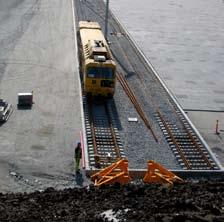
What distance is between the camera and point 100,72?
30.8m

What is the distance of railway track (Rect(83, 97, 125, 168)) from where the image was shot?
2488 centimetres

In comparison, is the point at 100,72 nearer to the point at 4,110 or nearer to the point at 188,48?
the point at 4,110

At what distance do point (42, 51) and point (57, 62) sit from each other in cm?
338

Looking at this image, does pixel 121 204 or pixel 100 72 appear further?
pixel 100 72

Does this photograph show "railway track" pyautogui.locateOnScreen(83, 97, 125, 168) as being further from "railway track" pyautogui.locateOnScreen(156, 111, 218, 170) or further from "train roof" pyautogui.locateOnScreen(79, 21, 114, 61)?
"train roof" pyautogui.locateOnScreen(79, 21, 114, 61)

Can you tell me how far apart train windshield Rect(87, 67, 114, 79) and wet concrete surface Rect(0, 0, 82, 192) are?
187 cm

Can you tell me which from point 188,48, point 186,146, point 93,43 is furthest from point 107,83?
point 188,48

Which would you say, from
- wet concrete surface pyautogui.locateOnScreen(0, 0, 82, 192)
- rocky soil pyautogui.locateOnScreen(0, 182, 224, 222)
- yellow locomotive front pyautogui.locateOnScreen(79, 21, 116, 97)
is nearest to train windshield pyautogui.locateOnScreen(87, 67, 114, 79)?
yellow locomotive front pyautogui.locateOnScreen(79, 21, 116, 97)

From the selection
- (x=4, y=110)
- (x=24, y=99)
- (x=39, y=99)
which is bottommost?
(x=39, y=99)

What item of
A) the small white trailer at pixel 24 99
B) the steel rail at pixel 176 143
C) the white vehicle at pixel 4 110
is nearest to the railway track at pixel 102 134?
the steel rail at pixel 176 143

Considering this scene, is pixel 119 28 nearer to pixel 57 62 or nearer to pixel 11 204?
pixel 57 62

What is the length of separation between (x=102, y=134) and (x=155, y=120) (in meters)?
3.35

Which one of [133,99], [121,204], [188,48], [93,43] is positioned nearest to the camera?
[121,204]

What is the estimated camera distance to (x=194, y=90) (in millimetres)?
36719
